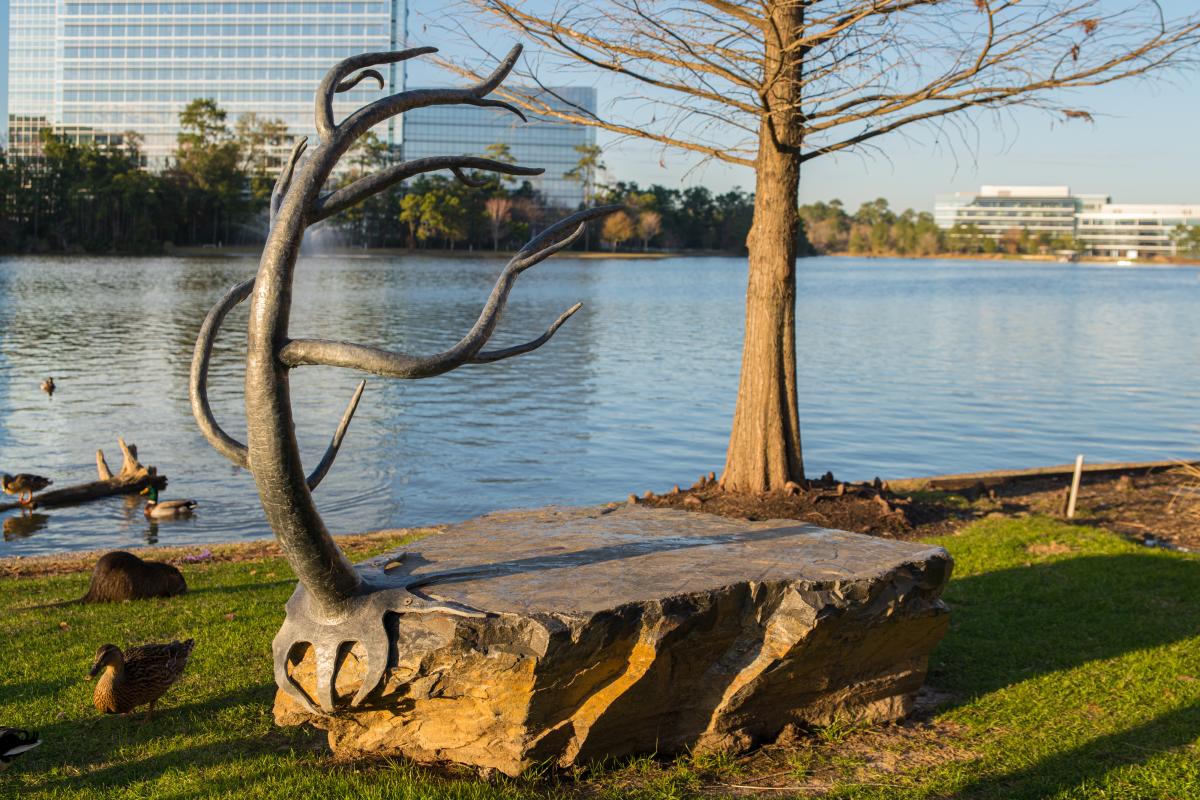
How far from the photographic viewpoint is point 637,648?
4555 millimetres

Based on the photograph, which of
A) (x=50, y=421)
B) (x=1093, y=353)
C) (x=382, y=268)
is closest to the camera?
(x=50, y=421)

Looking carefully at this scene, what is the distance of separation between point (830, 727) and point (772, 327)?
511 centimetres

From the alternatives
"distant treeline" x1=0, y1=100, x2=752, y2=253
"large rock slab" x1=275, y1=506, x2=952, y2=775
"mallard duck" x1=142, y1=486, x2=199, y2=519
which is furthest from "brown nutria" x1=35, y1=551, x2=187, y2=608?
"distant treeline" x1=0, y1=100, x2=752, y2=253

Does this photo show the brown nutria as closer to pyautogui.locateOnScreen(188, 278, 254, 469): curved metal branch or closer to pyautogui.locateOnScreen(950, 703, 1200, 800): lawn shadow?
pyautogui.locateOnScreen(188, 278, 254, 469): curved metal branch

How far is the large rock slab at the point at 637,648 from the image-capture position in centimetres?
443

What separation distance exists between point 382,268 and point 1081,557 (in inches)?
2593

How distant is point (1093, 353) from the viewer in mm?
31297

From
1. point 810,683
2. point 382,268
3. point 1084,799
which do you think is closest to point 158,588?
point 810,683

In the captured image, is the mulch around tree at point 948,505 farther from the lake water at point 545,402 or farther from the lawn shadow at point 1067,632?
the lake water at point 545,402

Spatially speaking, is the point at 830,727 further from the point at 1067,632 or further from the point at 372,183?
the point at 372,183

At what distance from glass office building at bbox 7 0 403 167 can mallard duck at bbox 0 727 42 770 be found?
10731cm

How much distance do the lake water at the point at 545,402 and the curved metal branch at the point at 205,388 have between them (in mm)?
7013

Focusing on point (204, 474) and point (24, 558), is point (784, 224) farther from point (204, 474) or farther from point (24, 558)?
point (204, 474)

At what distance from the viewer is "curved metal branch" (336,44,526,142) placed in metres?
4.33
